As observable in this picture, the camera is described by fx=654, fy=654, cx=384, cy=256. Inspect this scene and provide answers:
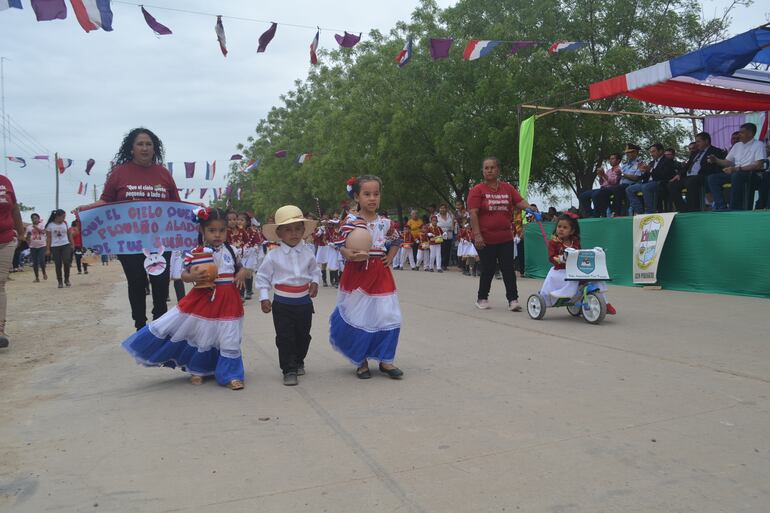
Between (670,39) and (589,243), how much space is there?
39.7ft

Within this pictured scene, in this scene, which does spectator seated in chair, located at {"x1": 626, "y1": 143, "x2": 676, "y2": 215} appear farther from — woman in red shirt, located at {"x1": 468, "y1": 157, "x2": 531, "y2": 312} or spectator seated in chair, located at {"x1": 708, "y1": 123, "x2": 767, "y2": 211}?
woman in red shirt, located at {"x1": 468, "y1": 157, "x2": 531, "y2": 312}

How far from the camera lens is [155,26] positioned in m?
12.1

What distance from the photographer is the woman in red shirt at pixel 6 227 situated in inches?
287

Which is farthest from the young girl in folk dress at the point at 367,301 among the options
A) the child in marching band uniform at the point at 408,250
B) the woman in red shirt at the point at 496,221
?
the child in marching band uniform at the point at 408,250

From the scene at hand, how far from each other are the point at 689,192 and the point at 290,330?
29.9ft

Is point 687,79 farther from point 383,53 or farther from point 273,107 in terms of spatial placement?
point 273,107

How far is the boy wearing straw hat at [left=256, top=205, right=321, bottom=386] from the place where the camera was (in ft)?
17.6

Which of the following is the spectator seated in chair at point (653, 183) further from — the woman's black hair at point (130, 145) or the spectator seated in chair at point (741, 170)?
the woman's black hair at point (130, 145)

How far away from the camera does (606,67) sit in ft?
70.5

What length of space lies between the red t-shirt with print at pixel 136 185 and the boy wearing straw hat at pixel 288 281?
54.8 inches

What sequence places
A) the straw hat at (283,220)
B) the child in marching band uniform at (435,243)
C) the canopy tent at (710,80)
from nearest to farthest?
the straw hat at (283,220) < the canopy tent at (710,80) < the child in marching band uniform at (435,243)

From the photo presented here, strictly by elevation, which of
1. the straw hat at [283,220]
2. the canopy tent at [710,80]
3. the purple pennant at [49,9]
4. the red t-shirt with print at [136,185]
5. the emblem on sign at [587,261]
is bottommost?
the emblem on sign at [587,261]

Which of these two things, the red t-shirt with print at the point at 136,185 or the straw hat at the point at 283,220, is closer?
the straw hat at the point at 283,220

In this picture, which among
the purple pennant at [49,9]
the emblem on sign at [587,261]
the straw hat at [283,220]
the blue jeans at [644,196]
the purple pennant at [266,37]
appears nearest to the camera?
the straw hat at [283,220]
